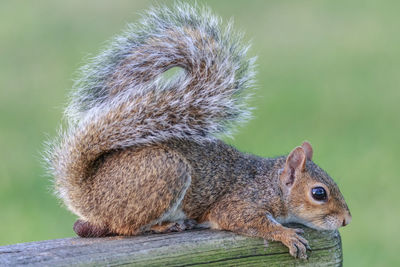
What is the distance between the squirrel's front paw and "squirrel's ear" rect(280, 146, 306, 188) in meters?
0.36

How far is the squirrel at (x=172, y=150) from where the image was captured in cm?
274

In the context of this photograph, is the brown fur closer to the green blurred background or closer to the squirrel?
the squirrel

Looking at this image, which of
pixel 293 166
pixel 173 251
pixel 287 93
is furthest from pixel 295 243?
pixel 287 93

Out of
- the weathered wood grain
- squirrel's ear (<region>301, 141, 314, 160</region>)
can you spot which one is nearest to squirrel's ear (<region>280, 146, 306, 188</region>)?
squirrel's ear (<region>301, 141, 314, 160</region>)

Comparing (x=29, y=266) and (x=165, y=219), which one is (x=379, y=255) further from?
(x=29, y=266)

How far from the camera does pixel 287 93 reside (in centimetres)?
743

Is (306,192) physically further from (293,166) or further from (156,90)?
(156,90)

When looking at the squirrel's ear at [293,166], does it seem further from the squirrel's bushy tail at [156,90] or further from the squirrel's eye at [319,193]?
the squirrel's bushy tail at [156,90]

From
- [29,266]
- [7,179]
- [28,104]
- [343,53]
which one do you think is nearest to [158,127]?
[29,266]

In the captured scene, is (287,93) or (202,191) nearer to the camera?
(202,191)

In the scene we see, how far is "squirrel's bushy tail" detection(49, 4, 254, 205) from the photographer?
278 cm

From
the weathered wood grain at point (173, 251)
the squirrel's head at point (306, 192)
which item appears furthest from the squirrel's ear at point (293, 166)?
the weathered wood grain at point (173, 251)

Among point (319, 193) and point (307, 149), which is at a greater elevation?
point (307, 149)

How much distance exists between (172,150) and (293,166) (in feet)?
1.39
